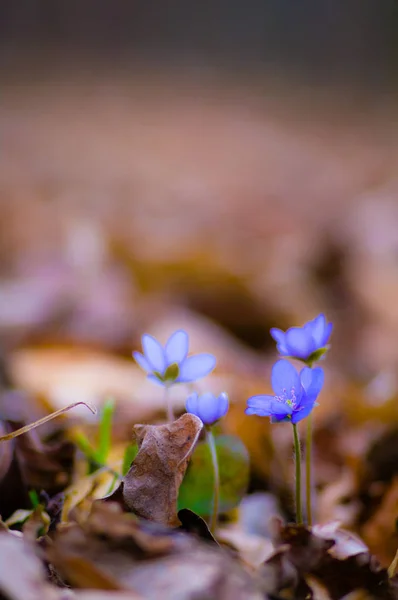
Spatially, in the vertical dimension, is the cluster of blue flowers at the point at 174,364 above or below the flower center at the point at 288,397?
below

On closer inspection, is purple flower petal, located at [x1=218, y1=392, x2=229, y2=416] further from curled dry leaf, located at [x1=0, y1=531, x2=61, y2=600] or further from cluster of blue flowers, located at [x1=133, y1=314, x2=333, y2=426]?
curled dry leaf, located at [x1=0, y1=531, x2=61, y2=600]

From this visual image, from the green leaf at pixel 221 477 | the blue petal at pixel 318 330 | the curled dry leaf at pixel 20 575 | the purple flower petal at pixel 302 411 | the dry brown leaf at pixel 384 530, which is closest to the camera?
the curled dry leaf at pixel 20 575

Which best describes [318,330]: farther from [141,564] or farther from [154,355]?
[141,564]

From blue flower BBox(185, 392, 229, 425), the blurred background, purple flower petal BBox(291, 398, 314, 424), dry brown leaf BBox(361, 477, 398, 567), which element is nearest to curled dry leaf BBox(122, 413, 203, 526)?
blue flower BBox(185, 392, 229, 425)

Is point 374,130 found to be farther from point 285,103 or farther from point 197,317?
point 197,317

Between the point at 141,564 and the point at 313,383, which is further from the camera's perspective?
the point at 313,383

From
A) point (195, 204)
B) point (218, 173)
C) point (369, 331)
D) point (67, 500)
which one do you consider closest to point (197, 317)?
point (369, 331)

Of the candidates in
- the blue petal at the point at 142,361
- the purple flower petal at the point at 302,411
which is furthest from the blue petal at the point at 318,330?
the blue petal at the point at 142,361

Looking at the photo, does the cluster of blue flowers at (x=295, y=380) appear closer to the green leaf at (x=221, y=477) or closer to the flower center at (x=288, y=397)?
the flower center at (x=288, y=397)

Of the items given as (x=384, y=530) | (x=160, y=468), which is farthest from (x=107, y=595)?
(x=384, y=530)
